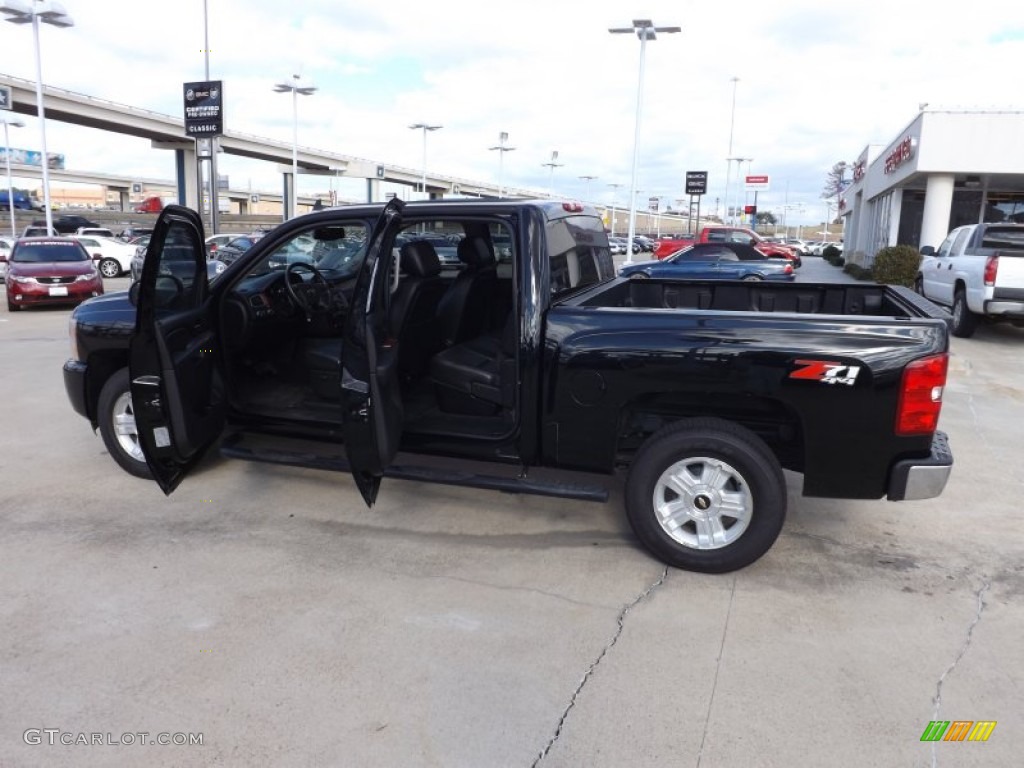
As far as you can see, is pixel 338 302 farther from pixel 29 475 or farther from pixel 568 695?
pixel 568 695

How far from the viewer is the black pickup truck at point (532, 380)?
12.2 feet

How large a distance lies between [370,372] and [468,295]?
59.6 inches

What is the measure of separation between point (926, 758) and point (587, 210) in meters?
3.84

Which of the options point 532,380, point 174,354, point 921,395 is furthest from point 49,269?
point 921,395

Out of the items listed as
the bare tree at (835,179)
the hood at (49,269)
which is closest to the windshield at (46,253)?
the hood at (49,269)

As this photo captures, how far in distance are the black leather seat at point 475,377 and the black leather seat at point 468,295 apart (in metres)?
0.23

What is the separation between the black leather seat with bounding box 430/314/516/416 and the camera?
4578 millimetres

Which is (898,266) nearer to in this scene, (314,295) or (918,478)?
(314,295)

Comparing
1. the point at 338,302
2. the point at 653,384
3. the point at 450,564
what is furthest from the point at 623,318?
the point at 338,302

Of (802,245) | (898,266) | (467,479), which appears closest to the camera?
(467,479)

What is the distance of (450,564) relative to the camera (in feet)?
13.5

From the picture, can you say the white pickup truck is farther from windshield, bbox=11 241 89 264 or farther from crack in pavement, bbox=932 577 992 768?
windshield, bbox=11 241 89 264

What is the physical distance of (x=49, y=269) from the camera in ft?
51.7

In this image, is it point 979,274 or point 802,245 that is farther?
point 802,245
